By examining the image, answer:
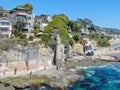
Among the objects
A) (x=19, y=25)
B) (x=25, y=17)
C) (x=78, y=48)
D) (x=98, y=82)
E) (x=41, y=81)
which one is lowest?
(x=98, y=82)

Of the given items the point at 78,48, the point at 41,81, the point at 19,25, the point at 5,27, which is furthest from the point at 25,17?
the point at 41,81

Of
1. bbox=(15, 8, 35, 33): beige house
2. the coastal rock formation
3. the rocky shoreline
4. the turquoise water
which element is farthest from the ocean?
the coastal rock formation

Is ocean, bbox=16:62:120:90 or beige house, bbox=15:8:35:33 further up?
beige house, bbox=15:8:35:33

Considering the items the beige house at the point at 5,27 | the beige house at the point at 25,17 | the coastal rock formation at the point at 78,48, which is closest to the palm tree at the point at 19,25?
the beige house at the point at 25,17

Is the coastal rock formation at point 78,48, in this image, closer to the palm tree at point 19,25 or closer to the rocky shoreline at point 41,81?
the palm tree at point 19,25

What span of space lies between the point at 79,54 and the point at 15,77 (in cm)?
3399

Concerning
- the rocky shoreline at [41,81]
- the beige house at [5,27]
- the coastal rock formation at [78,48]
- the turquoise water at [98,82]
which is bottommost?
the turquoise water at [98,82]

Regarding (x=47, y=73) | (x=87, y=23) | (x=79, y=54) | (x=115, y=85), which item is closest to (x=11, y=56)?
(x=47, y=73)

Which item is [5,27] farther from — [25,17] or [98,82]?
[98,82]

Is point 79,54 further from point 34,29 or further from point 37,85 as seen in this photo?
point 37,85

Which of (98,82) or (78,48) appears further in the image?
(78,48)

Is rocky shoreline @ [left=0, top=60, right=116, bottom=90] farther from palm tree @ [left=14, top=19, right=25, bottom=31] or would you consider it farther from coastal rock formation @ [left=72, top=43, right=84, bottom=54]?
coastal rock formation @ [left=72, top=43, right=84, bottom=54]

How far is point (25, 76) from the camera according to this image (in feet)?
128

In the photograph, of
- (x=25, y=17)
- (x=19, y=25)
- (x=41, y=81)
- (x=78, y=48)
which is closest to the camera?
(x=41, y=81)
